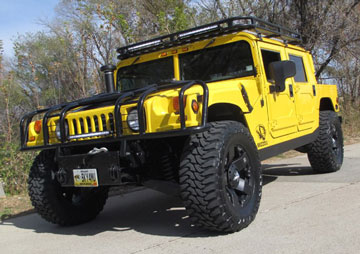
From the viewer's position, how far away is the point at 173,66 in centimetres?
483

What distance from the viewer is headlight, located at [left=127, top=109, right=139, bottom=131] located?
10.9 ft

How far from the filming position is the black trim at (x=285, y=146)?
175 inches

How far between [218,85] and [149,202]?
2.35m

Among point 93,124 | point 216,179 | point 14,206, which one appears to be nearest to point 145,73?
point 93,124

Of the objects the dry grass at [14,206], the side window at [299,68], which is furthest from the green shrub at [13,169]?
the side window at [299,68]

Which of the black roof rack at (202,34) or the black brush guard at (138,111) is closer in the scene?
the black brush guard at (138,111)

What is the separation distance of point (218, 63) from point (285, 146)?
139 centimetres

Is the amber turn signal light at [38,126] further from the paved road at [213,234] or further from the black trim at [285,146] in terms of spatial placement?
the black trim at [285,146]

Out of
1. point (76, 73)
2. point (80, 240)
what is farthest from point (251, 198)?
point (76, 73)

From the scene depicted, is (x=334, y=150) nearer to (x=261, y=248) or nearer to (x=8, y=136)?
(x=261, y=248)

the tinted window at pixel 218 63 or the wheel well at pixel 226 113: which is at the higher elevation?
the tinted window at pixel 218 63

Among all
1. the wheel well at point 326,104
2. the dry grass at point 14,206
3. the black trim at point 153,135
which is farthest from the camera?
the wheel well at point 326,104

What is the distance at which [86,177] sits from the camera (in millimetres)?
3535

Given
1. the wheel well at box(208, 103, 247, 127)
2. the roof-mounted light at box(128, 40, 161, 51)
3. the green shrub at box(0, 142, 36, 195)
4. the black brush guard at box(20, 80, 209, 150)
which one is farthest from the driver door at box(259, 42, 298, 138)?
the green shrub at box(0, 142, 36, 195)
